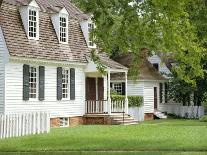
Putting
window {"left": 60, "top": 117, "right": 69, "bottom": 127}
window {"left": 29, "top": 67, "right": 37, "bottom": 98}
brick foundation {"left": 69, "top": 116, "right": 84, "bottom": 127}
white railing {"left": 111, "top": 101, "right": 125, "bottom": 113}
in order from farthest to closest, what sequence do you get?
white railing {"left": 111, "top": 101, "right": 125, "bottom": 113}, brick foundation {"left": 69, "top": 116, "right": 84, "bottom": 127}, window {"left": 60, "top": 117, "right": 69, "bottom": 127}, window {"left": 29, "top": 67, "right": 37, "bottom": 98}

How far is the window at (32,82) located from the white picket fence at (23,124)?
571cm

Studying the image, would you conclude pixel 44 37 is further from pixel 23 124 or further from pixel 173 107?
pixel 173 107

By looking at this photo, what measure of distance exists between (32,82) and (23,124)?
283 inches

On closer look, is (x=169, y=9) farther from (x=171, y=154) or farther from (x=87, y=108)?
(x=87, y=108)

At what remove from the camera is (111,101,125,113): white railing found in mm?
37688

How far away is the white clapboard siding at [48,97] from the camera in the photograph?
99.9ft

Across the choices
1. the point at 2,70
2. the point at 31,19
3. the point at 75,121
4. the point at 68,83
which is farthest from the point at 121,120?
the point at 2,70

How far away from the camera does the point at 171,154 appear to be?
17359mm

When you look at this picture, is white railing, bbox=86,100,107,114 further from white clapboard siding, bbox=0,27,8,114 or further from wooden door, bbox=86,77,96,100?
white clapboard siding, bbox=0,27,8,114

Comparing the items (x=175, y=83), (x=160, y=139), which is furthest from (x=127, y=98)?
(x=160, y=139)

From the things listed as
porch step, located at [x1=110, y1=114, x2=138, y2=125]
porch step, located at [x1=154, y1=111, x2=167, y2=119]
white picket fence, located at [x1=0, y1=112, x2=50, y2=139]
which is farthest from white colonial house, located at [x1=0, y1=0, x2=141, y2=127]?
porch step, located at [x1=154, y1=111, x2=167, y2=119]

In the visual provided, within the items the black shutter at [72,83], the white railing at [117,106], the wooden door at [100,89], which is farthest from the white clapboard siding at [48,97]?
the wooden door at [100,89]

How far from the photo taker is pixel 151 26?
57.8 feet

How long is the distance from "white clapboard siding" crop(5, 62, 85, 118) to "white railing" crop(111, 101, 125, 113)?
2.24 metres
